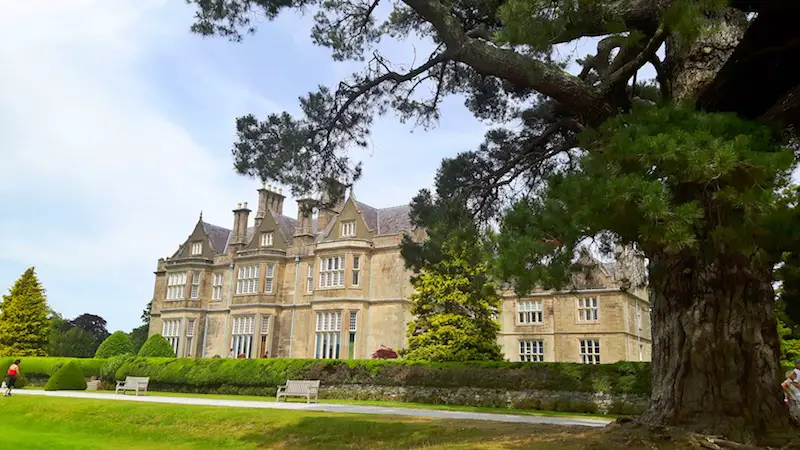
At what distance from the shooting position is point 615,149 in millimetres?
4859

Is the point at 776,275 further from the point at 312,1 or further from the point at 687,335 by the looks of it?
the point at 312,1

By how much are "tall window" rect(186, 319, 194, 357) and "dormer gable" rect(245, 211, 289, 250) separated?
630cm

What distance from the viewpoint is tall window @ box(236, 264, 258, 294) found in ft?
114

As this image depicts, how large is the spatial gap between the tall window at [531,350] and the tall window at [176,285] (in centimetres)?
2161

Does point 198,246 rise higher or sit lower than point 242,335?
higher

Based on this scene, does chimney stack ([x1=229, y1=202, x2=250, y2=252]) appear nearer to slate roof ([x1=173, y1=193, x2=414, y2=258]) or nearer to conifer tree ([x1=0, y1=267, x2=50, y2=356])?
slate roof ([x1=173, y1=193, x2=414, y2=258])

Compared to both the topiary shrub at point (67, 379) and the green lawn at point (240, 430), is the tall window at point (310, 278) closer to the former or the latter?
the topiary shrub at point (67, 379)

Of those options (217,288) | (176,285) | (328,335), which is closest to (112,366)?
(328,335)

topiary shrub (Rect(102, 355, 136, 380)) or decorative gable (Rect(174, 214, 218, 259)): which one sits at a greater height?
decorative gable (Rect(174, 214, 218, 259))

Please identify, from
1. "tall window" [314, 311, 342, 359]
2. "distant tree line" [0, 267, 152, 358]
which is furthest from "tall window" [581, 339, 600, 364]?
"distant tree line" [0, 267, 152, 358]

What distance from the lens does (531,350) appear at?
32.2 m

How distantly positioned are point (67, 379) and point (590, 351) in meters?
24.6

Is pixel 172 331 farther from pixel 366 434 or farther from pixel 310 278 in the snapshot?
pixel 366 434

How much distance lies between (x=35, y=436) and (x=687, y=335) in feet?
40.4
